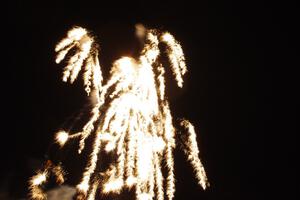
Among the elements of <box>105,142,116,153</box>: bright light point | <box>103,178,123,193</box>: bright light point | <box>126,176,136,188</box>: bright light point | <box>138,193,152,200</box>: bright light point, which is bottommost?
<box>138,193,152,200</box>: bright light point

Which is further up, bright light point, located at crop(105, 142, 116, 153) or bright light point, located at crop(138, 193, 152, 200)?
bright light point, located at crop(105, 142, 116, 153)

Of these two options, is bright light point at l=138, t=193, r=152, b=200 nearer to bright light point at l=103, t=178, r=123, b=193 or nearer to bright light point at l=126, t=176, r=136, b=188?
bright light point at l=126, t=176, r=136, b=188

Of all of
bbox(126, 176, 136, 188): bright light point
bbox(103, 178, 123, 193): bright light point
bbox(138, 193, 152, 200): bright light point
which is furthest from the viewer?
bbox(103, 178, 123, 193): bright light point

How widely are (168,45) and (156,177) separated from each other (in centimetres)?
200

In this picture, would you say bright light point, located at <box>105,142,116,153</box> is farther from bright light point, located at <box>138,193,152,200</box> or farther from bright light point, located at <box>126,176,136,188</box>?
bright light point, located at <box>138,193,152,200</box>

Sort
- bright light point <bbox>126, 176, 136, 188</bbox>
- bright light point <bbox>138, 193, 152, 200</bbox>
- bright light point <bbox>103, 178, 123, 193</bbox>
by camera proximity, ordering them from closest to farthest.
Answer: bright light point <bbox>138, 193, 152, 200</bbox>
bright light point <bbox>126, 176, 136, 188</bbox>
bright light point <bbox>103, 178, 123, 193</bbox>

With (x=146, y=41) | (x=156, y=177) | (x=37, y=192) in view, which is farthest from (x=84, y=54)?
(x=37, y=192)

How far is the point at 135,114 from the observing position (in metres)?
5.91

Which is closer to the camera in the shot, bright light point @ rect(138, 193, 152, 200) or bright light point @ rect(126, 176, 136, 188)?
bright light point @ rect(138, 193, 152, 200)

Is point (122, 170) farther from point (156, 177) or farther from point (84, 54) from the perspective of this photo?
point (84, 54)

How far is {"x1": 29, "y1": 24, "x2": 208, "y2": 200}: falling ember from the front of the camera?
5703 mm

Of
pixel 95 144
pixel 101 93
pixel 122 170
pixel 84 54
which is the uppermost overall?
pixel 84 54

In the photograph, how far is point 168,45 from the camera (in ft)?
19.9

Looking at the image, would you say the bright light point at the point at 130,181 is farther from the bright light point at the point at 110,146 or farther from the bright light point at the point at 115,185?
the bright light point at the point at 110,146
